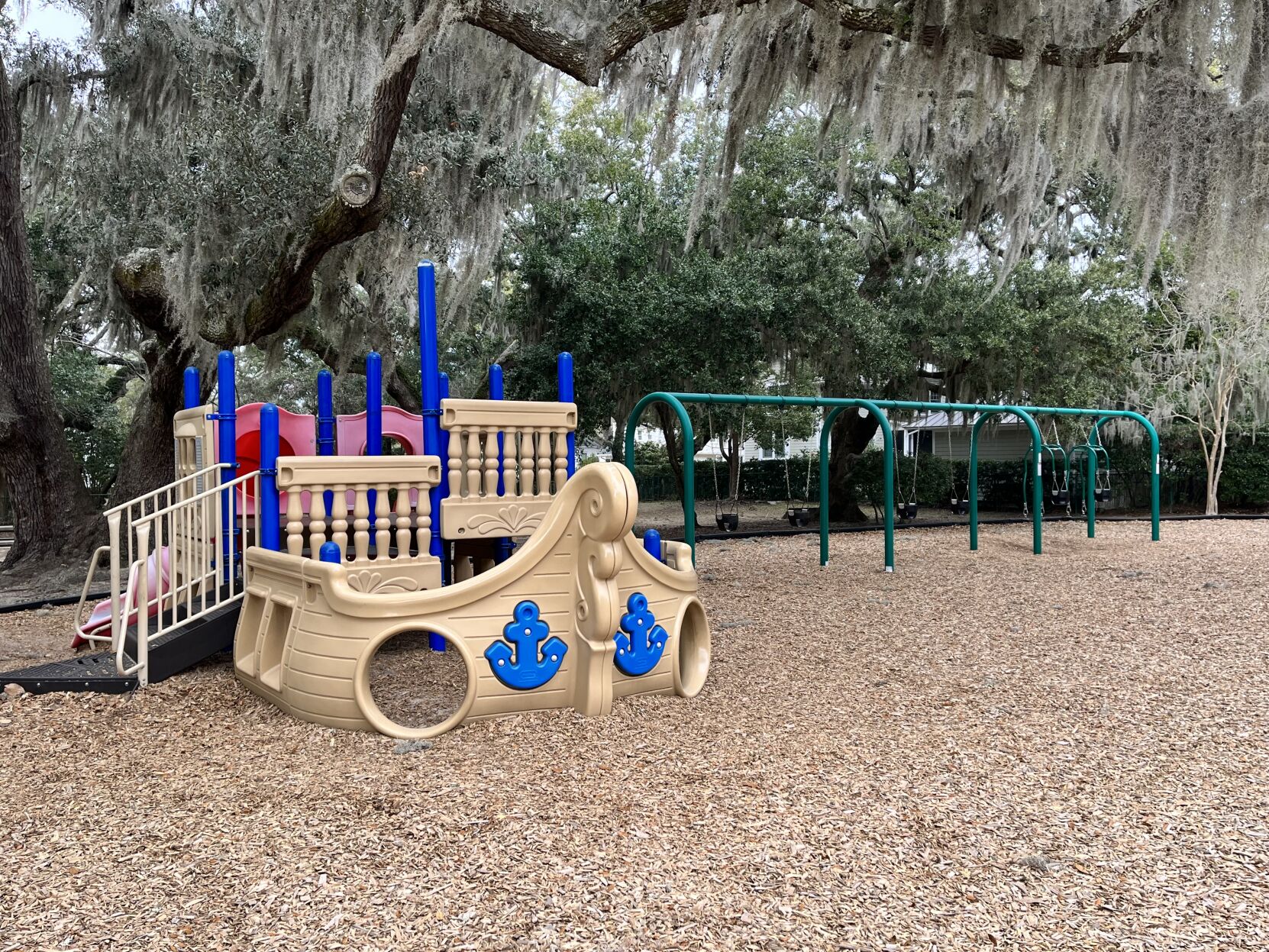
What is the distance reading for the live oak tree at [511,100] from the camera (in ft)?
19.4

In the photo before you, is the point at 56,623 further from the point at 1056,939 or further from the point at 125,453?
the point at 1056,939

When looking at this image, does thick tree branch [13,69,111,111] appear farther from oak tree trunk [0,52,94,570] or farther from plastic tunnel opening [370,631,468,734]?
plastic tunnel opening [370,631,468,734]

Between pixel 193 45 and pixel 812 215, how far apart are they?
23.4 ft

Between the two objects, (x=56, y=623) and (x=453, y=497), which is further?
(x=56, y=623)

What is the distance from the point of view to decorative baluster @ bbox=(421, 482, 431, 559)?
13.6ft

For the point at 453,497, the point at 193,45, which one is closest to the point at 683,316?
the point at 193,45

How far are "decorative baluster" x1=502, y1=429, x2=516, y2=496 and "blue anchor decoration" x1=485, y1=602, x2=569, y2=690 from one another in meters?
1.15

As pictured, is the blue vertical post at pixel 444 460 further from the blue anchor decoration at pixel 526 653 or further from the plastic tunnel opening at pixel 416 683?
the blue anchor decoration at pixel 526 653

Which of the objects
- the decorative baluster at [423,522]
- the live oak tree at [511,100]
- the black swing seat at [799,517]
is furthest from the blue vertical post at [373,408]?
the black swing seat at [799,517]

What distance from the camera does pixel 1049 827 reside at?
2.50m

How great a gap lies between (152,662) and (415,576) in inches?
45.4

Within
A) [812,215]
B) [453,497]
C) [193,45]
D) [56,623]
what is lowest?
[56,623]

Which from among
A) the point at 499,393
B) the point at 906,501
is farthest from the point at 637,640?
the point at 906,501

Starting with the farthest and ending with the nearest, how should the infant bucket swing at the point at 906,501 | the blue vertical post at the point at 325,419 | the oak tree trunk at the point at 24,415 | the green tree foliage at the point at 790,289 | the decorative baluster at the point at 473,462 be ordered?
the infant bucket swing at the point at 906,501 → the green tree foliage at the point at 790,289 → the oak tree trunk at the point at 24,415 → the blue vertical post at the point at 325,419 → the decorative baluster at the point at 473,462
